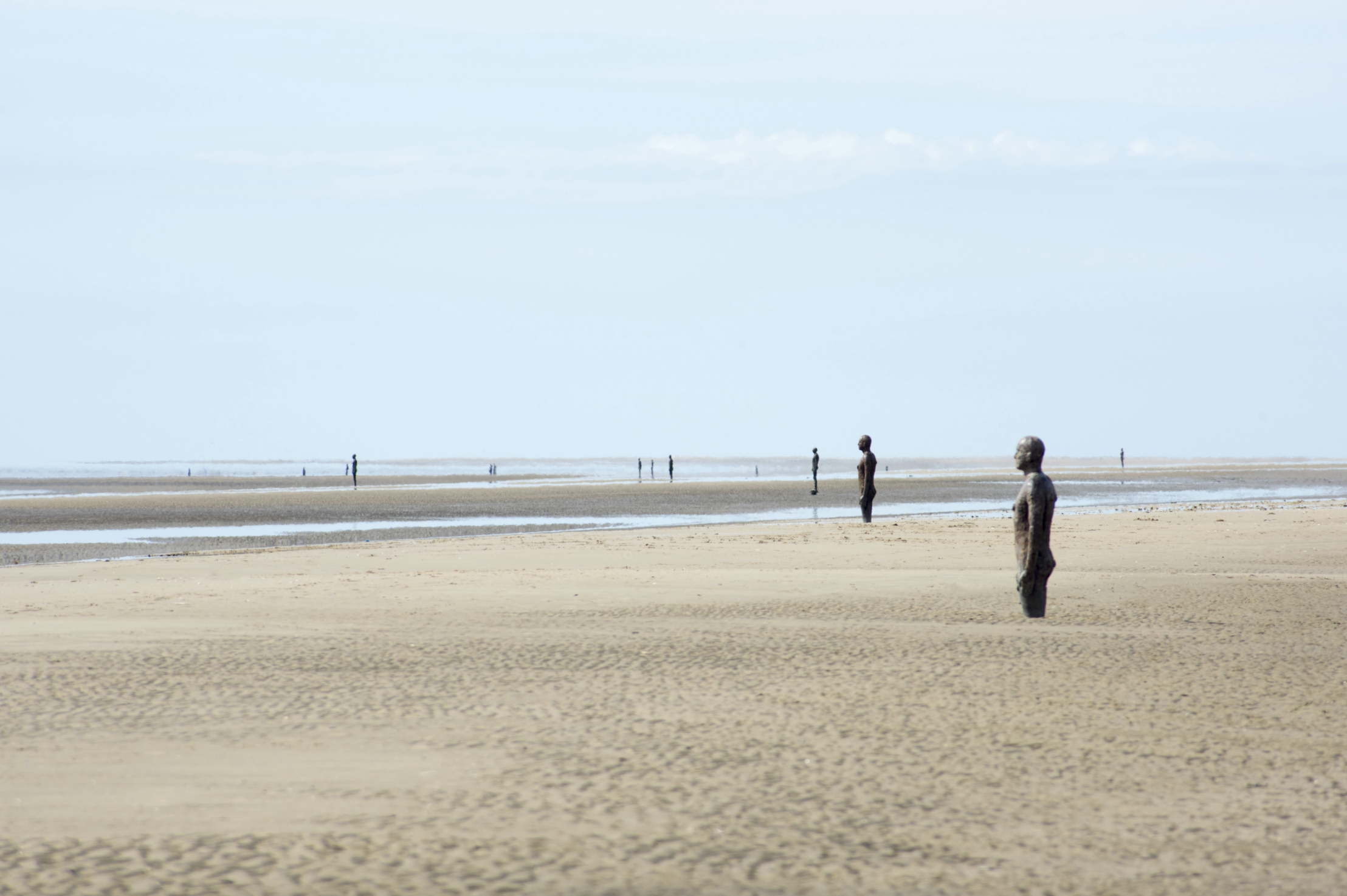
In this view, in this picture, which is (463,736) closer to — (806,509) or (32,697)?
(32,697)

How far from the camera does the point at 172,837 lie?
19.0 ft

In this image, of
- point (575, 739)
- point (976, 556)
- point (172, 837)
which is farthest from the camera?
point (976, 556)

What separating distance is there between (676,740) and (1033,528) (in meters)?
6.04

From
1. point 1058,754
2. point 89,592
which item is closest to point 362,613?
point 89,592

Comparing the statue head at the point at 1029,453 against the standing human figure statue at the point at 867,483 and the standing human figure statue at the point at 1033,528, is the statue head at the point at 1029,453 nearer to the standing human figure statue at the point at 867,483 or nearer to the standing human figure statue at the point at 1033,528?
the standing human figure statue at the point at 1033,528

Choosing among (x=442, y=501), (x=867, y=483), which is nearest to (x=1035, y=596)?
(x=867, y=483)

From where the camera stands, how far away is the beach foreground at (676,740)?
18.0 ft

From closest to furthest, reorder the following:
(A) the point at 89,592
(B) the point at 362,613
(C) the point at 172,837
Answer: (C) the point at 172,837
(B) the point at 362,613
(A) the point at 89,592

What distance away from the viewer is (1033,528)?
1232 centimetres

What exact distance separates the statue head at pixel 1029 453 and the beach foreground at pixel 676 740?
5.58ft

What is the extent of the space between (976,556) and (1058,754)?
43.4 ft

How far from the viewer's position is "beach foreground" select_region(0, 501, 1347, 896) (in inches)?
216

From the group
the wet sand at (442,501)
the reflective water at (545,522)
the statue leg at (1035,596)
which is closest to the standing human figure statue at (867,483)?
the reflective water at (545,522)

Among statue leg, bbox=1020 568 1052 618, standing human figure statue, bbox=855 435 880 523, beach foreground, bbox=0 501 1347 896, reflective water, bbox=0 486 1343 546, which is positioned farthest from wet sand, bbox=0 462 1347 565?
statue leg, bbox=1020 568 1052 618
